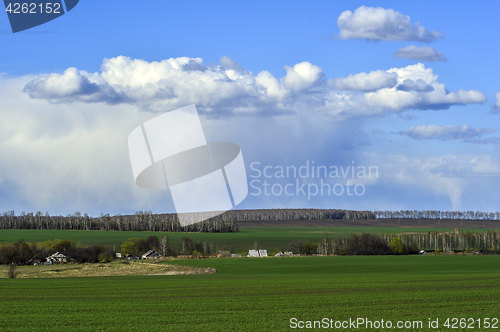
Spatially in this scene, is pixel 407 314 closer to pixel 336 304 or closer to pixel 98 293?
pixel 336 304

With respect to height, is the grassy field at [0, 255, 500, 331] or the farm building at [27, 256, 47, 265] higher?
the grassy field at [0, 255, 500, 331]

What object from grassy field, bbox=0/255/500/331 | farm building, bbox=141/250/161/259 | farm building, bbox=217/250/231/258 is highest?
grassy field, bbox=0/255/500/331

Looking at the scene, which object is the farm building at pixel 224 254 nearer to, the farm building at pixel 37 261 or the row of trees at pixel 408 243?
the row of trees at pixel 408 243

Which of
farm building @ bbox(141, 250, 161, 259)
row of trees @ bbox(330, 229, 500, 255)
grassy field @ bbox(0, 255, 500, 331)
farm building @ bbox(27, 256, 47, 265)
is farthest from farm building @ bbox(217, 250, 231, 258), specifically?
grassy field @ bbox(0, 255, 500, 331)

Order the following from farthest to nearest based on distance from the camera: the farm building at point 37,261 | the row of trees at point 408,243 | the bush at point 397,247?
the bush at point 397,247 < the row of trees at point 408,243 < the farm building at point 37,261

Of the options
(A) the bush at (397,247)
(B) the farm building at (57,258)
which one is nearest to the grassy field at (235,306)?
(B) the farm building at (57,258)

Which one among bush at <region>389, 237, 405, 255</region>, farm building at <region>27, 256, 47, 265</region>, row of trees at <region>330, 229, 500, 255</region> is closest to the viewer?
farm building at <region>27, 256, 47, 265</region>

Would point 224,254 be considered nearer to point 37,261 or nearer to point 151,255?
point 151,255

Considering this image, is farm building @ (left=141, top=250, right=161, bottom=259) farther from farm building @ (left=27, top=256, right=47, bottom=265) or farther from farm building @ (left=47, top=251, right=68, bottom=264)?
farm building @ (left=27, top=256, right=47, bottom=265)

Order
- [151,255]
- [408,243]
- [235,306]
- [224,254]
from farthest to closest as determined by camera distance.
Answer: [408,243]
[224,254]
[151,255]
[235,306]

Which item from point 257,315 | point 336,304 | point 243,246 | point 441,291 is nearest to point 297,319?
point 257,315

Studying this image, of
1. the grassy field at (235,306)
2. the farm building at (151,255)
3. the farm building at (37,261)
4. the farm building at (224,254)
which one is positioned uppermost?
the grassy field at (235,306)

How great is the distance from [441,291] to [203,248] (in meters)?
96.9

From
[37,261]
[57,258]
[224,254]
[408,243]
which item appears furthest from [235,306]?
[408,243]
